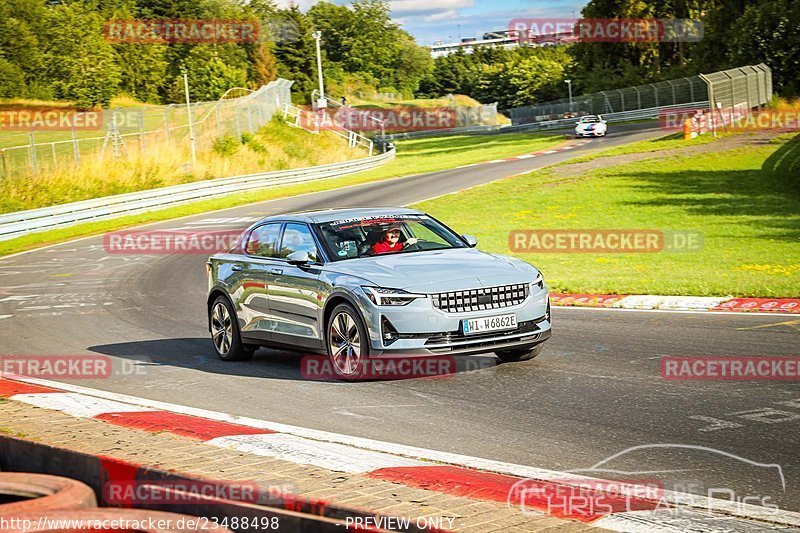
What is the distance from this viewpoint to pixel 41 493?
4.62 m

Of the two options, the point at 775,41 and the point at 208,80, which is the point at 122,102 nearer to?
the point at 208,80

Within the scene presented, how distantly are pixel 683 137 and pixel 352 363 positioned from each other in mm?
38082

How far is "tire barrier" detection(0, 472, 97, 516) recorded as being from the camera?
4254 millimetres

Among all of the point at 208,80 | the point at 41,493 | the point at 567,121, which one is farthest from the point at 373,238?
the point at 208,80

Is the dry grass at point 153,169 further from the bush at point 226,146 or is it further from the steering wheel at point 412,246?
the steering wheel at point 412,246

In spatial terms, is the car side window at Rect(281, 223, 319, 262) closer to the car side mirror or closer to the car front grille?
the car side mirror

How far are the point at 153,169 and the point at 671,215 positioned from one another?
84.5ft

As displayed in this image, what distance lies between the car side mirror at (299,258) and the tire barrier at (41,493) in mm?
6204

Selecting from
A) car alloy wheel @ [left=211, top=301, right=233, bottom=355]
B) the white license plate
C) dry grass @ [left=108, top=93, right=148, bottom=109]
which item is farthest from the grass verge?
dry grass @ [left=108, top=93, right=148, bottom=109]

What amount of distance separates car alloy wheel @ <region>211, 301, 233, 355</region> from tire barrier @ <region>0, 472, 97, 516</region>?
24.6 ft

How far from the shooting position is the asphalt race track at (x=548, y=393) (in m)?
6.87

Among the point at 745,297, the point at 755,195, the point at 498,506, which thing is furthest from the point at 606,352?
the point at 755,195

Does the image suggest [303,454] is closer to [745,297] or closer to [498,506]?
[498,506]

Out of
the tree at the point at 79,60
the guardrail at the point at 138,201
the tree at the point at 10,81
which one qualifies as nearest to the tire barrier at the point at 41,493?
the guardrail at the point at 138,201
